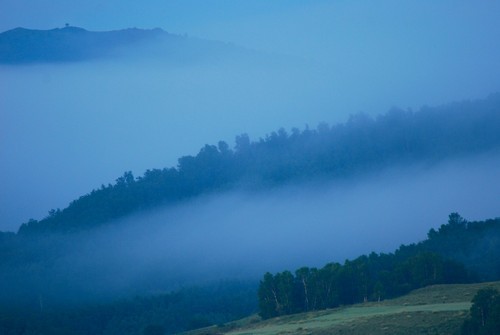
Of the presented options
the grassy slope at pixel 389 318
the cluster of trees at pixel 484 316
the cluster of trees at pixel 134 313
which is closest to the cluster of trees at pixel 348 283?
the grassy slope at pixel 389 318

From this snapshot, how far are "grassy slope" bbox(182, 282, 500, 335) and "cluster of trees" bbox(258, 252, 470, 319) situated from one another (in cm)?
211

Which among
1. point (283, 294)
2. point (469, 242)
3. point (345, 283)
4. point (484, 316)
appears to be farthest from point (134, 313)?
point (484, 316)

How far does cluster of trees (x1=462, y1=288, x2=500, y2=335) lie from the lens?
3506cm

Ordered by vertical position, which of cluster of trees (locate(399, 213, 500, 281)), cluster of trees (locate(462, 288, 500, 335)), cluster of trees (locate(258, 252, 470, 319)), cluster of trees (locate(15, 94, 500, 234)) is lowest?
cluster of trees (locate(462, 288, 500, 335))

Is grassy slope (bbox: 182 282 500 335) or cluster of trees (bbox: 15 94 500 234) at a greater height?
cluster of trees (bbox: 15 94 500 234)

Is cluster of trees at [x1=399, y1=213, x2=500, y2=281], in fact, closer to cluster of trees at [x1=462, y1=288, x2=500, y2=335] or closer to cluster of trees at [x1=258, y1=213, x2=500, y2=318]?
cluster of trees at [x1=258, y1=213, x2=500, y2=318]

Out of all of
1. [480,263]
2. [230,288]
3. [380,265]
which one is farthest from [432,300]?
[230,288]

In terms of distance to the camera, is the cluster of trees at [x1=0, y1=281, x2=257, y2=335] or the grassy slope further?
A: the cluster of trees at [x1=0, y1=281, x2=257, y2=335]

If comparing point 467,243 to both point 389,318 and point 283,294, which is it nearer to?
point 283,294

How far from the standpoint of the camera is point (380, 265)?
6762cm

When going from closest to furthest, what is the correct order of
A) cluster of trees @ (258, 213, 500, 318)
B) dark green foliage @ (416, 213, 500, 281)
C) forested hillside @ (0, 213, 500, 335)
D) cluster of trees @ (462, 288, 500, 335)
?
cluster of trees @ (462, 288, 500, 335), cluster of trees @ (258, 213, 500, 318), forested hillside @ (0, 213, 500, 335), dark green foliage @ (416, 213, 500, 281)

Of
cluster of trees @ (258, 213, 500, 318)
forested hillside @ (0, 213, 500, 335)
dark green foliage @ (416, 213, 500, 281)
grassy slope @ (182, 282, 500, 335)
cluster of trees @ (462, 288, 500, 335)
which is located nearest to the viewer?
cluster of trees @ (462, 288, 500, 335)

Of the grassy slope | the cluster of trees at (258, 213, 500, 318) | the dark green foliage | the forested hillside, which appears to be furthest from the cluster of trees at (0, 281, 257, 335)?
the dark green foliage

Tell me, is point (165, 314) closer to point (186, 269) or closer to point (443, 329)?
point (186, 269)
